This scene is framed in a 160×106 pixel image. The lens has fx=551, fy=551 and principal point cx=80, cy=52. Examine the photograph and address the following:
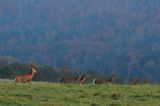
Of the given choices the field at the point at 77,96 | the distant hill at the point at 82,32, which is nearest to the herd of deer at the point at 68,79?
the field at the point at 77,96

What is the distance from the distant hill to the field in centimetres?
11210

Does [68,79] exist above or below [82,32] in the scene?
below

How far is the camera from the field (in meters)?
18.3

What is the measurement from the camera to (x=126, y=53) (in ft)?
513

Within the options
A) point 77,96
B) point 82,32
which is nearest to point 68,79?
point 77,96

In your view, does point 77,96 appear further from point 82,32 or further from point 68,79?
point 82,32

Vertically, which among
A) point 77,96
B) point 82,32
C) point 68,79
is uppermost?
point 82,32

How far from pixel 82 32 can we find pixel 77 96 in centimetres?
15750

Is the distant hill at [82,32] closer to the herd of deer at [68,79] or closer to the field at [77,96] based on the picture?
the herd of deer at [68,79]

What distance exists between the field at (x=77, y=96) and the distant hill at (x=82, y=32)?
112 metres

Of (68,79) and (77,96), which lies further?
(68,79)

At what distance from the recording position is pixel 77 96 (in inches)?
796

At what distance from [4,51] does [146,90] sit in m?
137

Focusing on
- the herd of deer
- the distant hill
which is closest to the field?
the herd of deer
